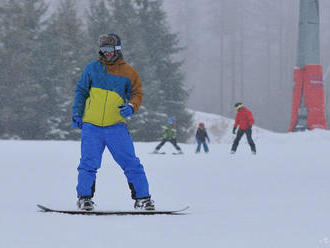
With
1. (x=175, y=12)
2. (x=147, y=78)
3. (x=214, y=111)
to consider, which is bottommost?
(x=214, y=111)

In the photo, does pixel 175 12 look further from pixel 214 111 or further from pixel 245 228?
pixel 245 228

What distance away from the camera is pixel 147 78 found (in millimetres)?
32500

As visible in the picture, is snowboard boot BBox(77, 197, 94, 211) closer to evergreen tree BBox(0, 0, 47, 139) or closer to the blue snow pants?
the blue snow pants

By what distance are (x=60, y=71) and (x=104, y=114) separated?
27.8 meters

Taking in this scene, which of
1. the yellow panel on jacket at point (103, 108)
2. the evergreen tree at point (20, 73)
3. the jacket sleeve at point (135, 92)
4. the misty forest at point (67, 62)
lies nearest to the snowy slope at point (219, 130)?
the misty forest at point (67, 62)

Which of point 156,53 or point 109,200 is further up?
point 156,53

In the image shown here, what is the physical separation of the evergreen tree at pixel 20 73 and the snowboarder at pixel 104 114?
25.8 m

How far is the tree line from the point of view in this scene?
3061 cm

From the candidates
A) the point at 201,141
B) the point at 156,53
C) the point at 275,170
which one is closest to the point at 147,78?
the point at 156,53

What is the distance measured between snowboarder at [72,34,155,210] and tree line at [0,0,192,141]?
83.3 ft

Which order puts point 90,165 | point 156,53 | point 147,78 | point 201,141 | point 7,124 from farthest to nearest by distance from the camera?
1. point 156,53
2. point 147,78
3. point 7,124
4. point 201,141
5. point 90,165

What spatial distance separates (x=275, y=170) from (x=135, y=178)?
252 inches

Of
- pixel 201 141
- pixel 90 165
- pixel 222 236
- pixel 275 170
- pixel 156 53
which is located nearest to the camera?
pixel 222 236

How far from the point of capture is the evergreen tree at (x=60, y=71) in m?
30.8
